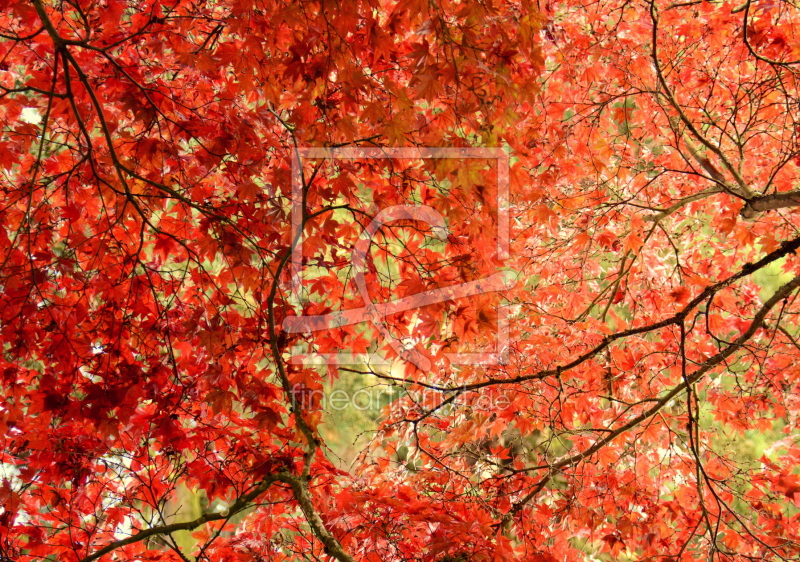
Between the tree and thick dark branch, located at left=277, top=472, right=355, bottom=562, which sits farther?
A: the tree

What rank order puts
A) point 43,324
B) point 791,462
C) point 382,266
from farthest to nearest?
point 382,266 < point 791,462 < point 43,324

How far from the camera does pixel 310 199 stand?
8.70ft

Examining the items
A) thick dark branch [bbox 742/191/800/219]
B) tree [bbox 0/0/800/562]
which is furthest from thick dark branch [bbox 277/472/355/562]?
thick dark branch [bbox 742/191/800/219]

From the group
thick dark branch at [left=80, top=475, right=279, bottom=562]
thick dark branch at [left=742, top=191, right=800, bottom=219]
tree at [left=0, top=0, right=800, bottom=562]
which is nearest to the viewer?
thick dark branch at [left=80, top=475, right=279, bottom=562]

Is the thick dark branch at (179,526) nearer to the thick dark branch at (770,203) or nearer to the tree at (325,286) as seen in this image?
the tree at (325,286)

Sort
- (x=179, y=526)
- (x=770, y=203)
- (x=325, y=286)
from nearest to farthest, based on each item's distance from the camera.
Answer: (x=179, y=526)
(x=770, y=203)
(x=325, y=286)

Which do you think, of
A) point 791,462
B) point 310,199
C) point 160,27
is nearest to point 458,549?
point 310,199

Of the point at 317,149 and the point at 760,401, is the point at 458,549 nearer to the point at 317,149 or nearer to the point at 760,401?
Answer: the point at 317,149

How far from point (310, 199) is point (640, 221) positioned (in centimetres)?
185

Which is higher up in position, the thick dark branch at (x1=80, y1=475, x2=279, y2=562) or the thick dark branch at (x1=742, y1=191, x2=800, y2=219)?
the thick dark branch at (x1=742, y1=191, x2=800, y2=219)

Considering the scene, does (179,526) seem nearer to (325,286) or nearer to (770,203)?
(325,286)

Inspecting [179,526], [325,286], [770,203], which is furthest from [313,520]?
[770,203]

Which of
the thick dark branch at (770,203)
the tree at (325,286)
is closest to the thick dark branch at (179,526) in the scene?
the tree at (325,286)

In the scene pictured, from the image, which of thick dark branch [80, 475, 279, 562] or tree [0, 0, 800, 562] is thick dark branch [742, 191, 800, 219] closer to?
tree [0, 0, 800, 562]
